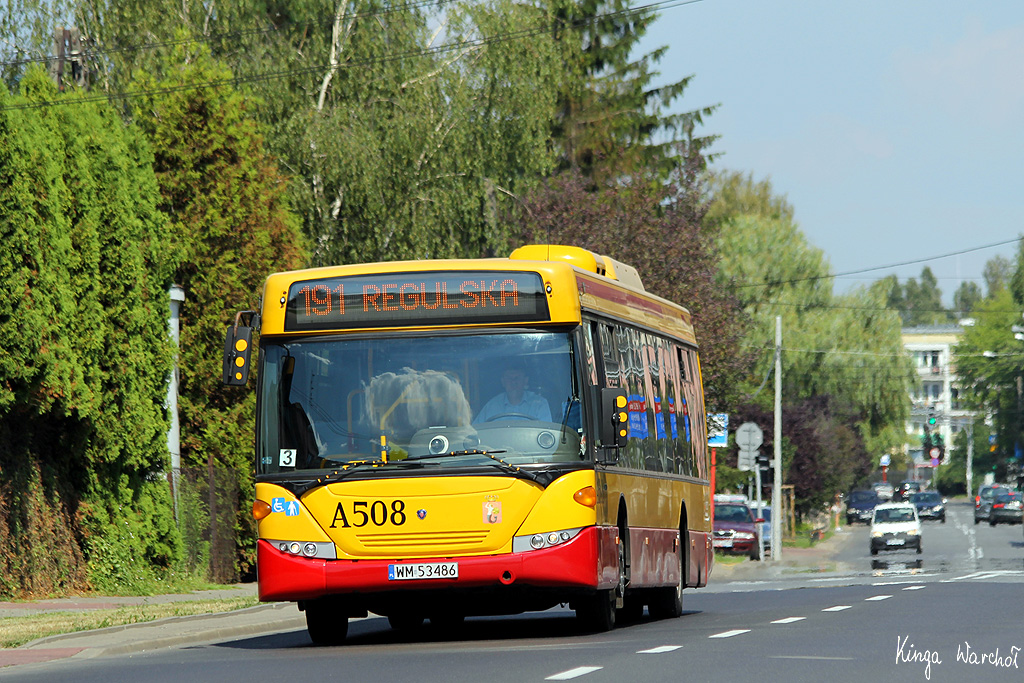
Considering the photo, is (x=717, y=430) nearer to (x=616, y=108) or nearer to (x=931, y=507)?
(x=616, y=108)

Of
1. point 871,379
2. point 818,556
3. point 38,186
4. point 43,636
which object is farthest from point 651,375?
point 871,379

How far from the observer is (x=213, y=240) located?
27938 millimetres

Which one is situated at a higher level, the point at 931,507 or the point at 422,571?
the point at 422,571

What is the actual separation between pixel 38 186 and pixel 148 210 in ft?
11.9

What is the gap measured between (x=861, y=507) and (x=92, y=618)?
76.5m

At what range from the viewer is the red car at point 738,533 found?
44.6 meters

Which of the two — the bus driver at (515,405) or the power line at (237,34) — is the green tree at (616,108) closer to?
the power line at (237,34)

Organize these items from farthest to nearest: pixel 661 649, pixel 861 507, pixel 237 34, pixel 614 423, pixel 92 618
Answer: pixel 861 507 < pixel 237 34 < pixel 92 618 < pixel 614 423 < pixel 661 649

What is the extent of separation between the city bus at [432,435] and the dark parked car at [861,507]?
7750 centimetres

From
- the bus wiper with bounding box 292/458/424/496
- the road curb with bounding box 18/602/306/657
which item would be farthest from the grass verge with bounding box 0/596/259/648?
the bus wiper with bounding box 292/458/424/496

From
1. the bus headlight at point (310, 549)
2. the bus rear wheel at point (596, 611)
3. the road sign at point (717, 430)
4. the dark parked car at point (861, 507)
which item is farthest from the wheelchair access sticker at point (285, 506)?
the dark parked car at point (861, 507)

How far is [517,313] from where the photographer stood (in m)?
14.4

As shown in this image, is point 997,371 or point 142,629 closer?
point 142,629

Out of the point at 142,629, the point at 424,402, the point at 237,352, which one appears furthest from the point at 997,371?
the point at 237,352
